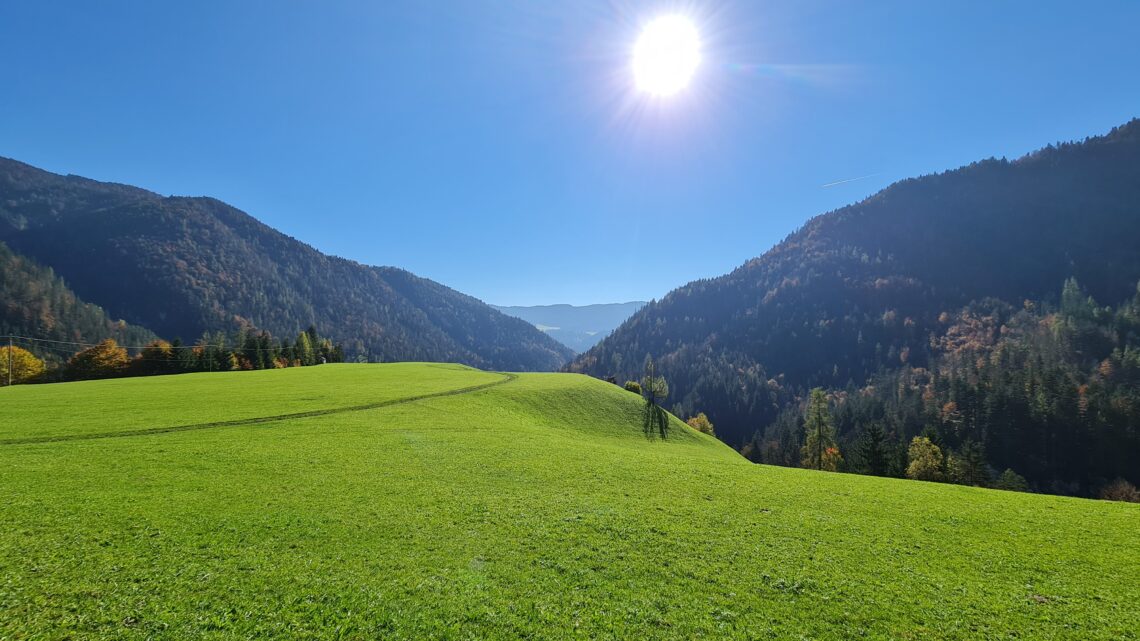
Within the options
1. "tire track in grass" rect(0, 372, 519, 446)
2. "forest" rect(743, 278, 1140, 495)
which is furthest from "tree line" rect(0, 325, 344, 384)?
"forest" rect(743, 278, 1140, 495)

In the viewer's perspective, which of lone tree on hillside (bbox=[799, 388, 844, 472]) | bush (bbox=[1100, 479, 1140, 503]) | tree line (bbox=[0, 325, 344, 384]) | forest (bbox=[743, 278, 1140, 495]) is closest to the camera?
lone tree on hillside (bbox=[799, 388, 844, 472])

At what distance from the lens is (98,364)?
235 feet

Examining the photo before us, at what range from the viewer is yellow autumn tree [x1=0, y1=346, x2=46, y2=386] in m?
67.1

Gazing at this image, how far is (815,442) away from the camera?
238 ft

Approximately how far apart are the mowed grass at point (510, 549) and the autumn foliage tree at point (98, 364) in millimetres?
65759

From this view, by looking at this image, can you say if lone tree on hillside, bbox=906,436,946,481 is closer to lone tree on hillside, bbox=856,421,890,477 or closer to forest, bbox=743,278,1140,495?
forest, bbox=743,278,1140,495

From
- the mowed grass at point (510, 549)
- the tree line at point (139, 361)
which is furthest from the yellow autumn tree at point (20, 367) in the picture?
the mowed grass at point (510, 549)

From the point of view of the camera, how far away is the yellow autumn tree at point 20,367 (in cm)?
6712

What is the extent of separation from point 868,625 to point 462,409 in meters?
32.6

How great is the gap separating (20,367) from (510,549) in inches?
4175

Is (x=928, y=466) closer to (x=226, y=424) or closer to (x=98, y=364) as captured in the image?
(x=226, y=424)

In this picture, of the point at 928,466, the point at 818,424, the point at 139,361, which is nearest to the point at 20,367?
the point at 139,361

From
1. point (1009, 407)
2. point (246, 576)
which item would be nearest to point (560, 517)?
point (246, 576)

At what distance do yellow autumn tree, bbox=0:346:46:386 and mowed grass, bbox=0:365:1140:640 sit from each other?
69.9m
